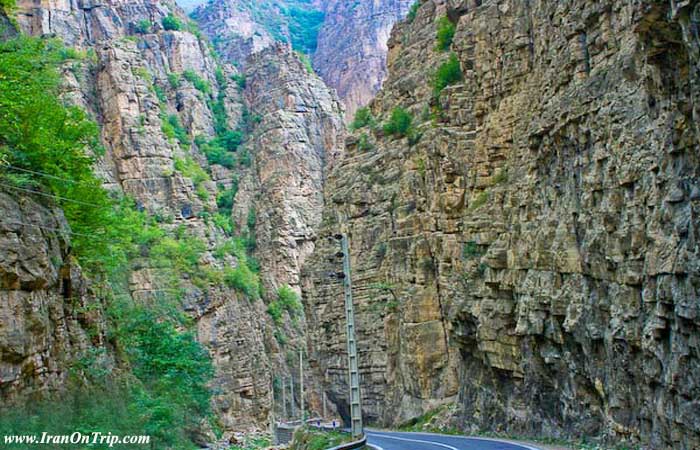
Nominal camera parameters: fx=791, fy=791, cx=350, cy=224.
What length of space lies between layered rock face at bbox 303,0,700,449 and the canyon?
0.24 feet

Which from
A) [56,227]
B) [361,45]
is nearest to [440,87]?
[56,227]

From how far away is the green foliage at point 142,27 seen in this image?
80.3 m

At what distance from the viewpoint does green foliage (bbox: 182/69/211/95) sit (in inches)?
3201

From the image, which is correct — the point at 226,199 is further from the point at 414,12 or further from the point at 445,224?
the point at 445,224

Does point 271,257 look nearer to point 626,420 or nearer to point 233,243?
point 233,243

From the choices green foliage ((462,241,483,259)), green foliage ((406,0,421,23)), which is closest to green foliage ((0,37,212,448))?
green foliage ((462,241,483,259))

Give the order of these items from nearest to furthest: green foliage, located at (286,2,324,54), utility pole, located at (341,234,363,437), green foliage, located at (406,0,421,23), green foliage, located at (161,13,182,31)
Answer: utility pole, located at (341,234,363,437), green foliage, located at (406,0,421,23), green foliage, located at (161,13,182,31), green foliage, located at (286,2,324,54)

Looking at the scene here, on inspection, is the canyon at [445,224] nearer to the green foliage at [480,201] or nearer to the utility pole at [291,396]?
the green foliage at [480,201]

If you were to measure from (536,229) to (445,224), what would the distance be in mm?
12317

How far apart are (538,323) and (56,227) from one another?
12.0 meters

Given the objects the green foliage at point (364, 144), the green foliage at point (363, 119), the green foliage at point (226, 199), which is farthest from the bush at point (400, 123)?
the green foliage at point (226, 199)

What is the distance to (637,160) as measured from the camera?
14836 mm

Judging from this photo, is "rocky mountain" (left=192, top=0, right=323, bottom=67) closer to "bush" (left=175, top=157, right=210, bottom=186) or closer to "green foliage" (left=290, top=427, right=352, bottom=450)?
"bush" (left=175, top=157, right=210, bottom=186)

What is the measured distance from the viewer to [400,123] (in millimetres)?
39375
